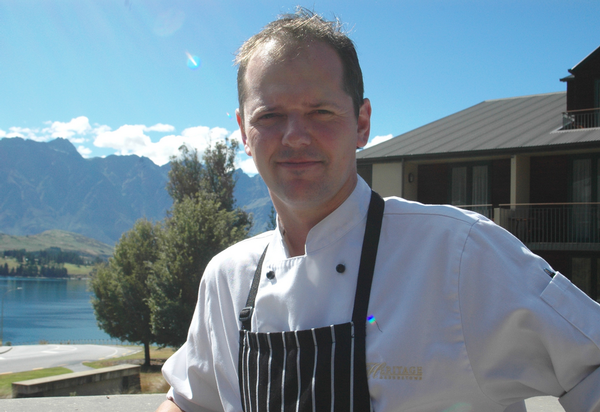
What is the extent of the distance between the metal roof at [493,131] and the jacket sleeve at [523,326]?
16.0m

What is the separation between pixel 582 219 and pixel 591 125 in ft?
11.2

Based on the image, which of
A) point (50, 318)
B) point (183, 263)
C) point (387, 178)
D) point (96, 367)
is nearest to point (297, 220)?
Result: point (387, 178)

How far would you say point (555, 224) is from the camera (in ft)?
51.6

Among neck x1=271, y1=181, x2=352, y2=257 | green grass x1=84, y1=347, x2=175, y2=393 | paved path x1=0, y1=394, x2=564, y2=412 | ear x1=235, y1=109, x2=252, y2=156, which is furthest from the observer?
green grass x1=84, y1=347, x2=175, y2=393

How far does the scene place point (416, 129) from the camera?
71.4 ft

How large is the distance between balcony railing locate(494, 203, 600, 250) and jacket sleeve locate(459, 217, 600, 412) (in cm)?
1487

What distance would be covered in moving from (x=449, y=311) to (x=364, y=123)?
704mm

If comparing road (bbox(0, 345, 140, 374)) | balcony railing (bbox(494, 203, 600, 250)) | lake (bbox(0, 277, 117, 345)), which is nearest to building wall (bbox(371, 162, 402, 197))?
balcony railing (bbox(494, 203, 600, 250))

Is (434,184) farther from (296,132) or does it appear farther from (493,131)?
(296,132)

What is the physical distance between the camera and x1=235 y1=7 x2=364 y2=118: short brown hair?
4.69ft

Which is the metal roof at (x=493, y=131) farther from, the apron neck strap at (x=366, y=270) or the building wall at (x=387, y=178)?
the apron neck strap at (x=366, y=270)

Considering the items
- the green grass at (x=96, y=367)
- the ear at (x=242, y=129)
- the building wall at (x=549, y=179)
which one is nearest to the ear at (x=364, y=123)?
the ear at (x=242, y=129)

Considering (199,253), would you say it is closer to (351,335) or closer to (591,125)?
(591,125)

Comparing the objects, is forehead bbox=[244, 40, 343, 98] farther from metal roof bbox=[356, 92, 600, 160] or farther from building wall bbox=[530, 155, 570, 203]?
building wall bbox=[530, 155, 570, 203]
